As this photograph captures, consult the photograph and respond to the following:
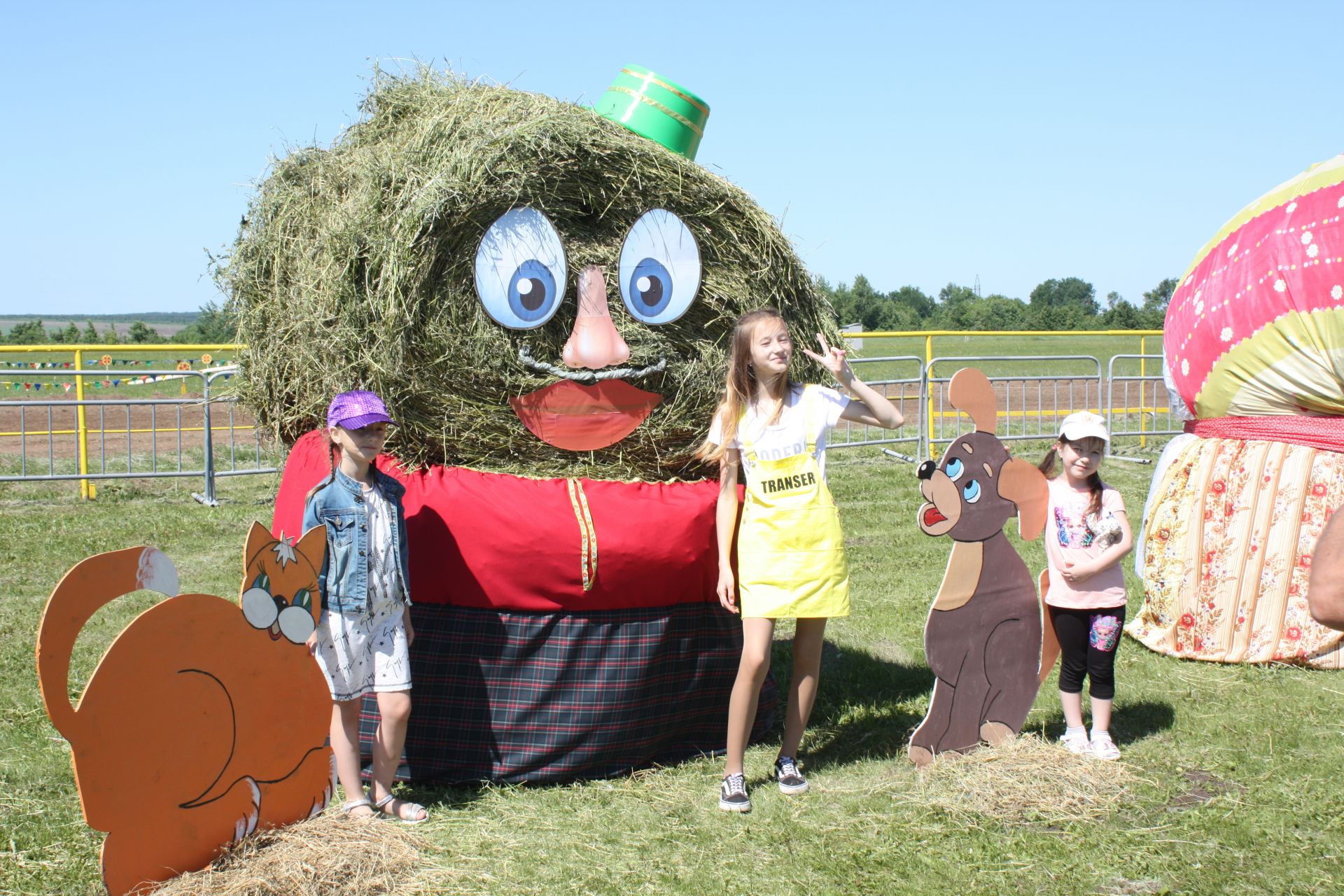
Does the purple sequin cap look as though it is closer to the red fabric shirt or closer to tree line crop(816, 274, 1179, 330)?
the red fabric shirt

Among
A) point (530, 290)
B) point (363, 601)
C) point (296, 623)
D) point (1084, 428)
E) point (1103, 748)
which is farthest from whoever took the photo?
point (1103, 748)

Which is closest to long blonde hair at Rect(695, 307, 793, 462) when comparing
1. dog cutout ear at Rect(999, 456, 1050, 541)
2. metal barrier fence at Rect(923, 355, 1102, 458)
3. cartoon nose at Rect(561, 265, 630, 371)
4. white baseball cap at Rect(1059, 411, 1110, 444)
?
cartoon nose at Rect(561, 265, 630, 371)

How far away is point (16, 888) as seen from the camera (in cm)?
300

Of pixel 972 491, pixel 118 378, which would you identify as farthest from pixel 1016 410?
pixel 972 491

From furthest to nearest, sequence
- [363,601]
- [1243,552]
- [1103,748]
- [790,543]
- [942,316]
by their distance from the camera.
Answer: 1. [942,316]
2. [1243,552]
3. [1103,748]
4. [790,543]
5. [363,601]

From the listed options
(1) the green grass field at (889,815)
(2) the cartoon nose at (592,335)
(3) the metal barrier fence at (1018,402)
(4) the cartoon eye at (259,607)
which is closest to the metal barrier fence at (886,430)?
(3) the metal barrier fence at (1018,402)

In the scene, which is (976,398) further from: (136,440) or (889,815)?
(136,440)

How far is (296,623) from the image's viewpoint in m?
3.16

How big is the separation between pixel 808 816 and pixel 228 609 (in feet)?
5.95

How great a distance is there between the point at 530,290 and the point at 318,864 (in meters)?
1.79

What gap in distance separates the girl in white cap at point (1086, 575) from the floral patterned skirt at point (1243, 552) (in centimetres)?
156

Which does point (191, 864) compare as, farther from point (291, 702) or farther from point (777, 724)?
point (777, 724)

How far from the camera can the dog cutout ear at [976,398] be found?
3.95 m

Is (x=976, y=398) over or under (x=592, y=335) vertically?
under
